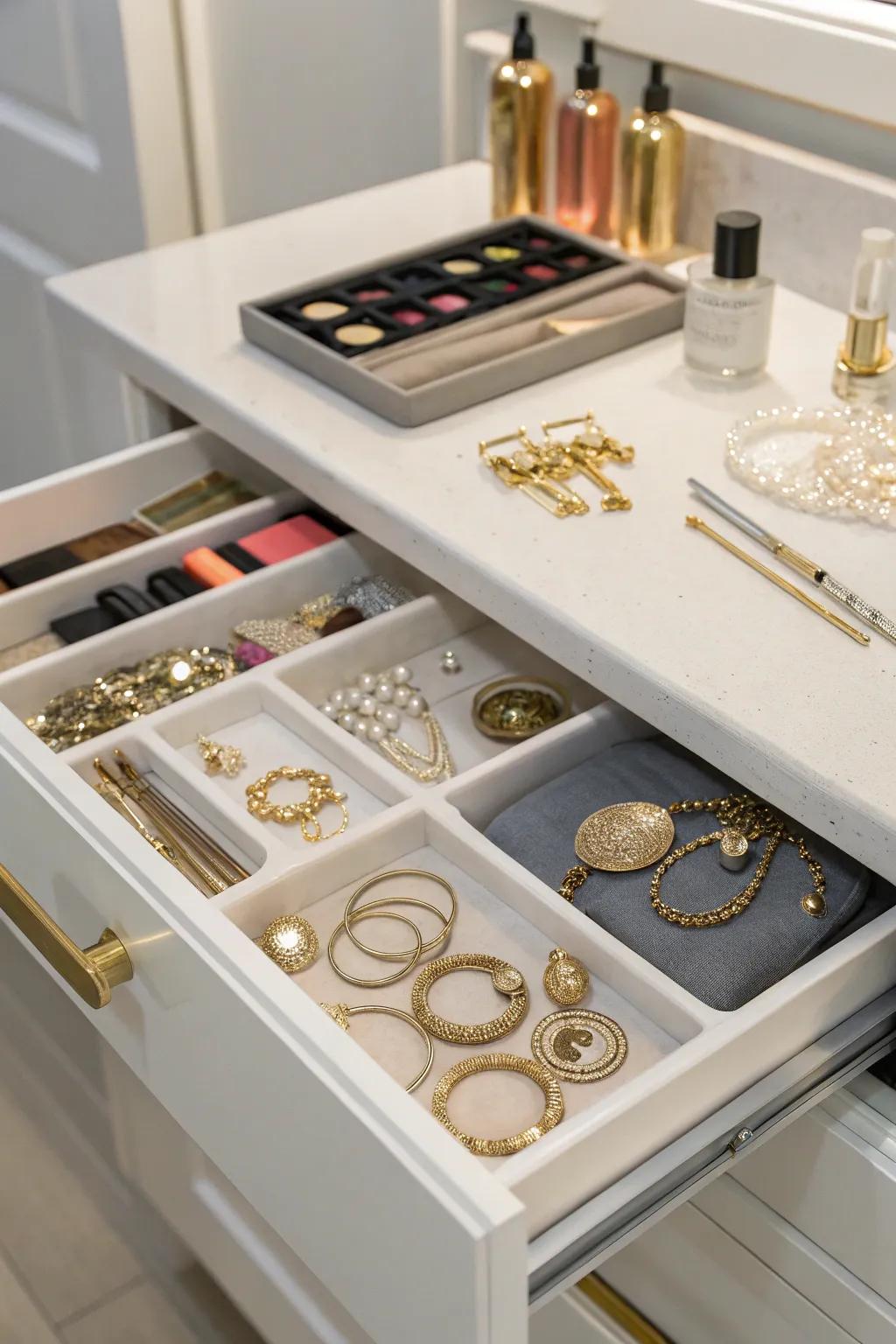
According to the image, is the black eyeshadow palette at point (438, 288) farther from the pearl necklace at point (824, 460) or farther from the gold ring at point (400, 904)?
the gold ring at point (400, 904)

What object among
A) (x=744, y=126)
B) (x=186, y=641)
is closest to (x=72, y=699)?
(x=186, y=641)

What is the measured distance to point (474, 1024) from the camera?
785 millimetres

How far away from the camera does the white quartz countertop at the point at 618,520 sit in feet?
2.50

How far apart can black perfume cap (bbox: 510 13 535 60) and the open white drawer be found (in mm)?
599

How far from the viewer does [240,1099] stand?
71 centimetres

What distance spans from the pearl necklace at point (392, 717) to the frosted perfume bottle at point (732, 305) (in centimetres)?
33

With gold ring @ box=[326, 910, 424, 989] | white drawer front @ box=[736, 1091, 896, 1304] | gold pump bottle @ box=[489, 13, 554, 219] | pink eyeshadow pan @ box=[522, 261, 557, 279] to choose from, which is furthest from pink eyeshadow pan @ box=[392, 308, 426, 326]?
white drawer front @ box=[736, 1091, 896, 1304]

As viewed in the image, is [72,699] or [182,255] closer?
[72,699]

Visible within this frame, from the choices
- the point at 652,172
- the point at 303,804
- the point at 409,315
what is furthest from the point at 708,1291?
the point at 652,172

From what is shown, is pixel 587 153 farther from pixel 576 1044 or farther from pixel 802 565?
pixel 576 1044

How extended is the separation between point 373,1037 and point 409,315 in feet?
2.08

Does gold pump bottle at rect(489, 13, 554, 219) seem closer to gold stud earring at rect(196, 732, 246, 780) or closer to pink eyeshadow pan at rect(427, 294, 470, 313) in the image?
pink eyeshadow pan at rect(427, 294, 470, 313)

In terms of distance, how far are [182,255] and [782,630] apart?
2.46 feet

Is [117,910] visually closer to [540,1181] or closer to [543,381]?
[540,1181]
